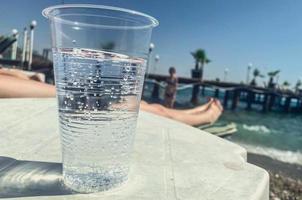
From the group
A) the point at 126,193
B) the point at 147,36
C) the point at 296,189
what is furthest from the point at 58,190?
the point at 296,189

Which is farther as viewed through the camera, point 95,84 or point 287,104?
point 287,104

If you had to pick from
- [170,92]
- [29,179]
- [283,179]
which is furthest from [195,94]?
[29,179]

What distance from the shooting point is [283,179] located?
5.75m

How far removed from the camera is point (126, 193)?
3.87ft

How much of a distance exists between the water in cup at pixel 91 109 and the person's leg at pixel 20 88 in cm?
188

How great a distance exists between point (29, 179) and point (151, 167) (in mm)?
438

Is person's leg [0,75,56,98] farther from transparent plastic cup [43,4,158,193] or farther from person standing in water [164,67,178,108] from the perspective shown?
person standing in water [164,67,178,108]

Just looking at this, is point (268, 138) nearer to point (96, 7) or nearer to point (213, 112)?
point (213, 112)

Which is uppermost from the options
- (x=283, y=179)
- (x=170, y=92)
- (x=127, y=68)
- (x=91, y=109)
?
(x=127, y=68)

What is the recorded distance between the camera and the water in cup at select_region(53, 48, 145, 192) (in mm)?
1128

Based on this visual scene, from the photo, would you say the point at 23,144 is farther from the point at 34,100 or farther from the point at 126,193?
A: the point at 34,100

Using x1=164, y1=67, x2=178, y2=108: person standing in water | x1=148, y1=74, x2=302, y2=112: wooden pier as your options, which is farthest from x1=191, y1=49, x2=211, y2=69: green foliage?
x1=164, y1=67, x2=178, y2=108: person standing in water

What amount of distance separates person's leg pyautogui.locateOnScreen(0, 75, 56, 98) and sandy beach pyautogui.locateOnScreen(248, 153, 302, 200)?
2.73 meters

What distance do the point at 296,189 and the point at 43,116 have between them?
4049mm
